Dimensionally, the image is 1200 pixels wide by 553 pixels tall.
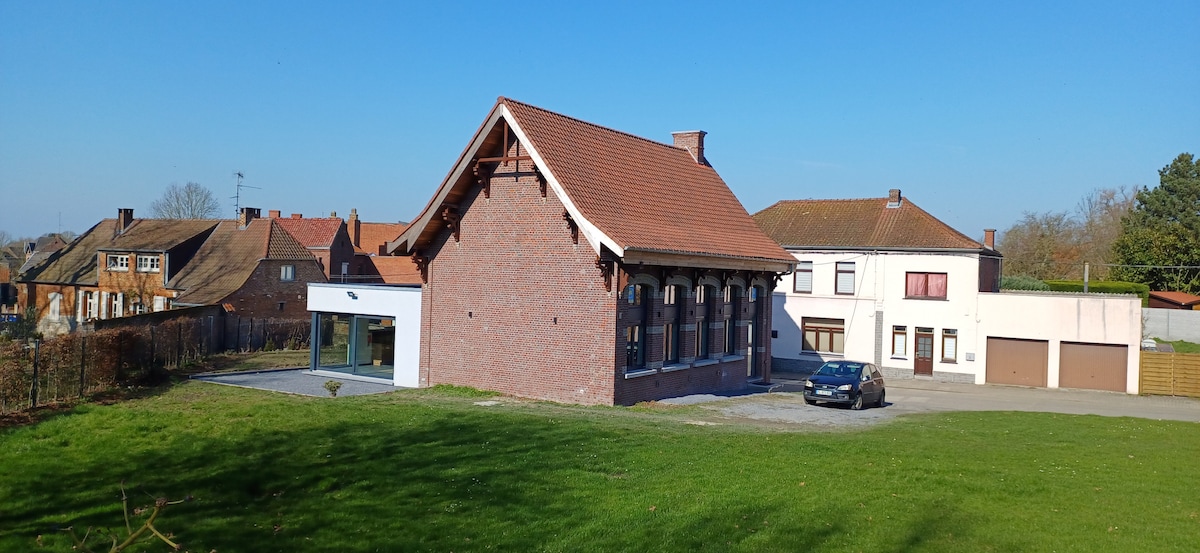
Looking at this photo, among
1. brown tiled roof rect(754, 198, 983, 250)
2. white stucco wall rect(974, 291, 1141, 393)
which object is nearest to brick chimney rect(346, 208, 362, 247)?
brown tiled roof rect(754, 198, 983, 250)

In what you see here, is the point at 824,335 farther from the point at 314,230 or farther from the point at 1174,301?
the point at 314,230

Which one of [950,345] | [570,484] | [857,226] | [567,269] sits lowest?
[570,484]

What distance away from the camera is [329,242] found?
Answer: 62781mm

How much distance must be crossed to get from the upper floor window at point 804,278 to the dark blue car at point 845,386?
1356 cm

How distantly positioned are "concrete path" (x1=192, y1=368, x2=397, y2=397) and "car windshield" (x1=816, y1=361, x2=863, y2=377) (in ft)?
42.3

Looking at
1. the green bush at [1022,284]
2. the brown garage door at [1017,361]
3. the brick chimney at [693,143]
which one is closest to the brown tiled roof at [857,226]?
the brown garage door at [1017,361]

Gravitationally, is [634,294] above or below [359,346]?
above

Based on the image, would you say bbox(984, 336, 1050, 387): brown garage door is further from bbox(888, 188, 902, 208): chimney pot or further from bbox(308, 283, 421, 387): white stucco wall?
bbox(308, 283, 421, 387): white stucco wall

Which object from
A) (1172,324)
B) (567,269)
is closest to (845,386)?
(567,269)

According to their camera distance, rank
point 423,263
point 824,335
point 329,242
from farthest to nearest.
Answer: point 329,242
point 824,335
point 423,263

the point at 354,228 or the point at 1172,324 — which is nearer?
the point at 1172,324

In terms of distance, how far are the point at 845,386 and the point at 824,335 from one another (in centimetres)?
1508

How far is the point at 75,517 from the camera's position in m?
10.5

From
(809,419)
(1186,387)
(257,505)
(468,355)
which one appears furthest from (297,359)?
(1186,387)
